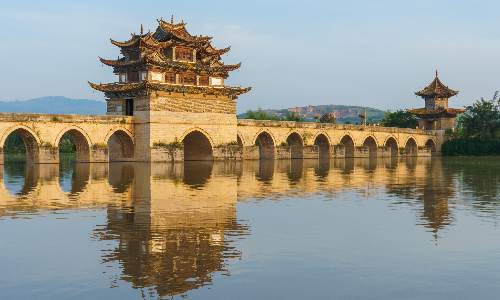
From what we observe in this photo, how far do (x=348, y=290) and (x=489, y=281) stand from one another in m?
2.20

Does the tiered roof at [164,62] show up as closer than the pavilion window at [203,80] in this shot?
Yes

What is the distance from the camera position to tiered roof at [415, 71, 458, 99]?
71.3 m

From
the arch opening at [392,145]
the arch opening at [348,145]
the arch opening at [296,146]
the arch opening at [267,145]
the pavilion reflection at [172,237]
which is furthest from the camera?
the arch opening at [392,145]

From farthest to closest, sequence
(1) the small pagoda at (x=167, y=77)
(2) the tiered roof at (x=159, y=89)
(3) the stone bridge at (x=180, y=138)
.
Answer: (1) the small pagoda at (x=167, y=77) → (2) the tiered roof at (x=159, y=89) → (3) the stone bridge at (x=180, y=138)

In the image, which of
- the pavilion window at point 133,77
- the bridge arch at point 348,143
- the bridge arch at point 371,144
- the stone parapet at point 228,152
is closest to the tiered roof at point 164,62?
the pavilion window at point 133,77

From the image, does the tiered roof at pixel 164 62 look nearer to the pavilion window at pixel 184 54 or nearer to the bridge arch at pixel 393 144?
the pavilion window at pixel 184 54

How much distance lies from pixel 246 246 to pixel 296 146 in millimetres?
44722

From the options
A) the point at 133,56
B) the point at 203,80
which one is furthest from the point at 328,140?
the point at 133,56

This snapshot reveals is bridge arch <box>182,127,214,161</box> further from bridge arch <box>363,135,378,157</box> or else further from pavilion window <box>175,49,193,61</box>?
bridge arch <box>363,135,378,157</box>

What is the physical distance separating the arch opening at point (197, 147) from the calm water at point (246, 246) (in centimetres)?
2822

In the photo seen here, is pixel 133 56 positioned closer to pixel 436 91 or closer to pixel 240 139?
pixel 240 139

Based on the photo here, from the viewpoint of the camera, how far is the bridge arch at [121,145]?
42.4 metres

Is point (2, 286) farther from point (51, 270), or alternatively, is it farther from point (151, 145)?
point (151, 145)

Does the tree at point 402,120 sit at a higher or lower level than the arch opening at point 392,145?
higher
